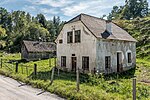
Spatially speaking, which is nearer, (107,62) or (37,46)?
(107,62)

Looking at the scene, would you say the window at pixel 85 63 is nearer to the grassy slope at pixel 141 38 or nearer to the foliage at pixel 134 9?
the grassy slope at pixel 141 38

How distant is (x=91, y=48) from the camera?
71.8ft

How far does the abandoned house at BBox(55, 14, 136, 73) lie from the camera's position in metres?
21.9

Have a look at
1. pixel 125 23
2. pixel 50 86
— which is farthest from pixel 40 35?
pixel 50 86

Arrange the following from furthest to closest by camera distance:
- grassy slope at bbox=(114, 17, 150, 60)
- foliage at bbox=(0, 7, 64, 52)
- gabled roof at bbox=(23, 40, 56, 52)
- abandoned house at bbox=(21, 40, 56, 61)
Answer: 1. foliage at bbox=(0, 7, 64, 52)
2. gabled roof at bbox=(23, 40, 56, 52)
3. abandoned house at bbox=(21, 40, 56, 61)
4. grassy slope at bbox=(114, 17, 150, 60)

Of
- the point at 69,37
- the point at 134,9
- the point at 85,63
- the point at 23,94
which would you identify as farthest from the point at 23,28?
the point at 23,94

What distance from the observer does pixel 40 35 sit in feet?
268

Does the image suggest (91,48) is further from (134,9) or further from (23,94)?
(134,9)

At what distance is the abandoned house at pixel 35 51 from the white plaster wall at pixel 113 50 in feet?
84.9

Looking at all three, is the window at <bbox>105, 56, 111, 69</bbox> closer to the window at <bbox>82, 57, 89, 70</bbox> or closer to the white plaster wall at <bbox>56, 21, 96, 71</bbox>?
the white plaster wall at <bbox>56, 21, 96, 71</bbox>

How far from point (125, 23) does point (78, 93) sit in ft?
221

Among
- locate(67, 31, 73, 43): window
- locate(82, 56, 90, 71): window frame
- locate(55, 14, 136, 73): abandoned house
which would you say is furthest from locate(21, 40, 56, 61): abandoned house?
locate(82, 56, 90, 71): window frame

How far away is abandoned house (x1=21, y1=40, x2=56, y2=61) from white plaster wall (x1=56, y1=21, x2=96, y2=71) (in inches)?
888

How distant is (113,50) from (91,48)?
339cm
